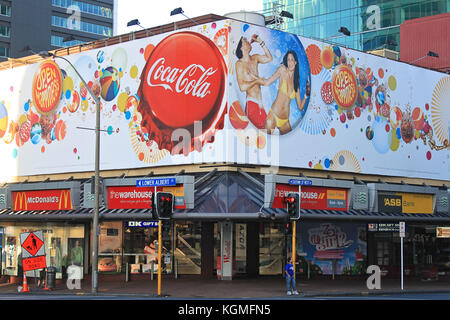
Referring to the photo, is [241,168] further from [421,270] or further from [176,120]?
[421,270]

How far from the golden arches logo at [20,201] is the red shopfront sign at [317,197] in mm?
15785

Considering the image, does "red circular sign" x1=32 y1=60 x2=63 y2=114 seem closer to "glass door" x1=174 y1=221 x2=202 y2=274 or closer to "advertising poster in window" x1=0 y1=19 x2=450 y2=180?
"advertising poster in window" x1=0 y1=19 x2=450 y2=180

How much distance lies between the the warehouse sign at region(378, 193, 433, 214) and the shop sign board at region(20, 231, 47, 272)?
1744 centimetres

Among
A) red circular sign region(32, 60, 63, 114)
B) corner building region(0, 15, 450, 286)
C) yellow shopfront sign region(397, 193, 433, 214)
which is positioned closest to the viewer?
corner building region(0, 15, 450, 286)

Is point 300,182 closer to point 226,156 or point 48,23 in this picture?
point 226,156

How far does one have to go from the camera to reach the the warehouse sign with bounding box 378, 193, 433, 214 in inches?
1500

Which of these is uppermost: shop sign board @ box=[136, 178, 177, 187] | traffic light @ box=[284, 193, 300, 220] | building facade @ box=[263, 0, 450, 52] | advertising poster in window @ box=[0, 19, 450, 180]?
building facade @ box=[263, 0, 450, 52]

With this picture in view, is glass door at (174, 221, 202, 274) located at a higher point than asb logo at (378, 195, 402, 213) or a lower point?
lower

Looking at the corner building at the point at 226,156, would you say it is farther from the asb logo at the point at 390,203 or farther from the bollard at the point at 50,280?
the bollard at the point at 50,280

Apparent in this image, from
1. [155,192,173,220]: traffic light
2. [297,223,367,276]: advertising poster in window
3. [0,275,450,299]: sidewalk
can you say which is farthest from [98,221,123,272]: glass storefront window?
[155,192,173,220]: traffic light

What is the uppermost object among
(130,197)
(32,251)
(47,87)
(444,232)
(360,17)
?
(360,17)

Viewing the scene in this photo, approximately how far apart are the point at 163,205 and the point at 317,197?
930 cm

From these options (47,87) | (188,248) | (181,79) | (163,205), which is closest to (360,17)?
(47,87)

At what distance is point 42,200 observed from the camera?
39.8 meters
